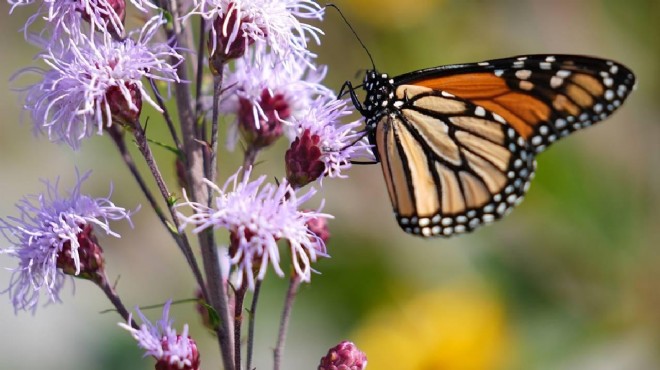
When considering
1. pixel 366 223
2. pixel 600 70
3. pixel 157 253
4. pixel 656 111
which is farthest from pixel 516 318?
pixel 157 253

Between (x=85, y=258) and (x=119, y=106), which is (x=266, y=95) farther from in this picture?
(x=85, y=258)

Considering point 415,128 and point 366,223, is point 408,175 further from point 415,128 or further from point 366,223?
point 366,223

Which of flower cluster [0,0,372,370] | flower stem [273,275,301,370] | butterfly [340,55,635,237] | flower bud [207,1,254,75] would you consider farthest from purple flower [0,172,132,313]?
butterfly [340,55,635,237]

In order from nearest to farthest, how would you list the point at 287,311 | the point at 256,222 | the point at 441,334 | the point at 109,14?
the point at 256,222
the point at 109,14
the point at 287,311
the point at 441,334

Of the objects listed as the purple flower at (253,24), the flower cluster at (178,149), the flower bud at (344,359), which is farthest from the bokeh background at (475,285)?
the purple flower at (253,24)

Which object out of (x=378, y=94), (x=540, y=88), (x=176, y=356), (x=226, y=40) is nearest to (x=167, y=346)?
(x=176, y=356)

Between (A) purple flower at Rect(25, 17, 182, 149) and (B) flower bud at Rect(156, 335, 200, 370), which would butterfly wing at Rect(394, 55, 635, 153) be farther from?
(B) flower bud at Rect(156, 335, 200, 370)
